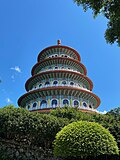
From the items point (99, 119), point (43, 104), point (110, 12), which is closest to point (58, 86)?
point (43, 104)

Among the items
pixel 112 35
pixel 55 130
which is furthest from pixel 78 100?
pixel 112 35

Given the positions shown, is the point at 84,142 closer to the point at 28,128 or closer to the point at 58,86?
the point at 28,128

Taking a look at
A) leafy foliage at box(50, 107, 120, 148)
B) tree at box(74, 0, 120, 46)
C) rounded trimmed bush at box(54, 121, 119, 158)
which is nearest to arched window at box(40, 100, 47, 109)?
leafy foliage at box(50, 107, 120, 148)

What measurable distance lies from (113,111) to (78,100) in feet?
20.1

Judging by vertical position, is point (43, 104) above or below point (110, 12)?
above

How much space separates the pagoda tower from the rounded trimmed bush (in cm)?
1737

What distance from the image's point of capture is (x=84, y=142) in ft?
37.5

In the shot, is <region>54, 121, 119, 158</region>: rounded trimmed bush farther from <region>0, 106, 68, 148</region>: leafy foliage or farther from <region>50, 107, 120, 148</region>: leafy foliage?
<region>50, 107, 120, 148</region>: leafy foliage

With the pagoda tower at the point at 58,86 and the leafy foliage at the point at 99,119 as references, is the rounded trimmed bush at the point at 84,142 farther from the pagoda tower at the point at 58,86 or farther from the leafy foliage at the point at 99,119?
the pagoda tower at the point at 58,86

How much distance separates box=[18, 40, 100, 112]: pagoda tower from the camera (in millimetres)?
32281

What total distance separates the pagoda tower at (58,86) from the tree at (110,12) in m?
20.7

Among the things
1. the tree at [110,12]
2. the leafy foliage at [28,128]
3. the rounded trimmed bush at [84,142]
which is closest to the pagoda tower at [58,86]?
the leafy foliage at [28,128]

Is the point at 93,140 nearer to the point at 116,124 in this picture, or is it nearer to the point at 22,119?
the point at 22,119

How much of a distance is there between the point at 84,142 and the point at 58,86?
2090 centimetres
